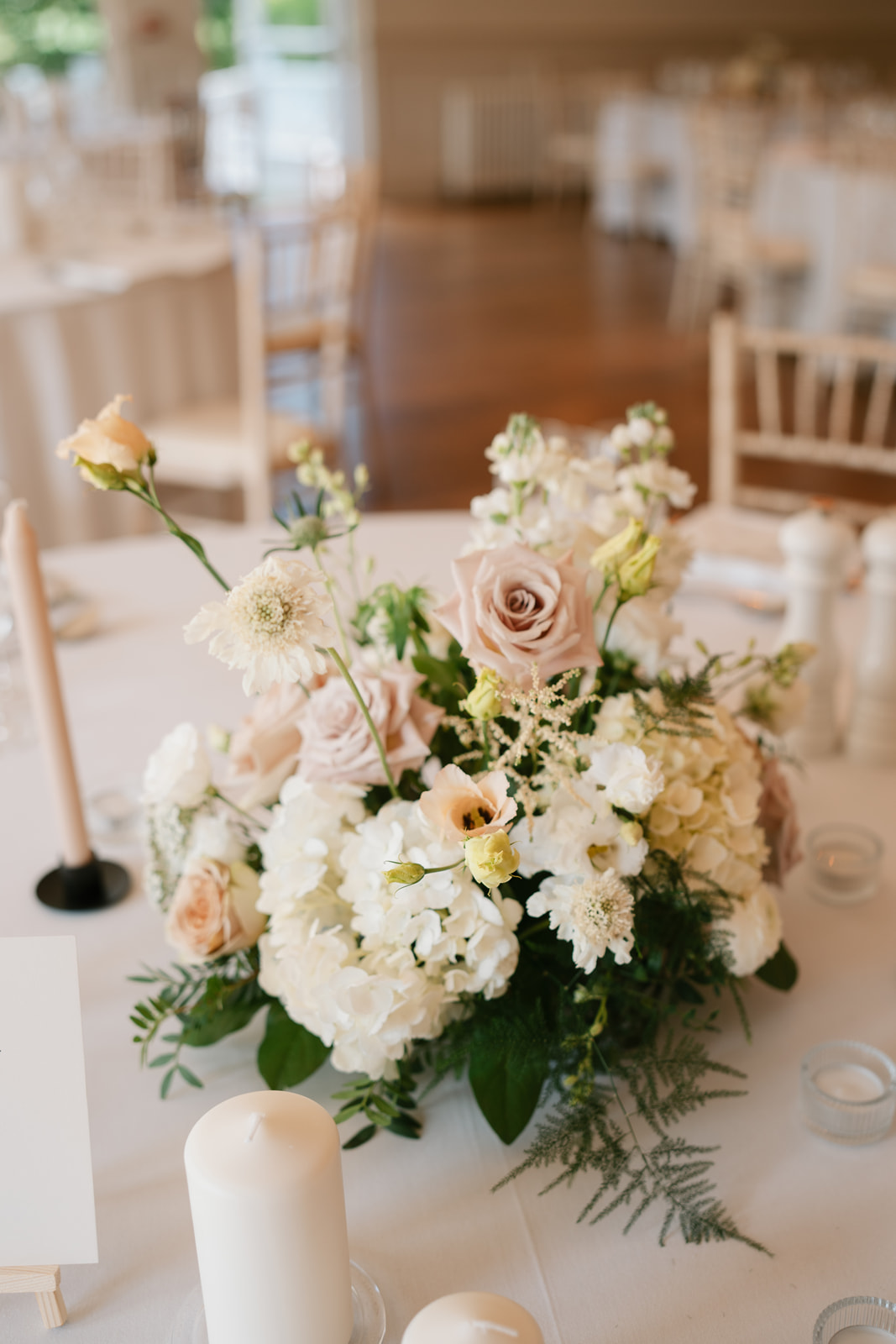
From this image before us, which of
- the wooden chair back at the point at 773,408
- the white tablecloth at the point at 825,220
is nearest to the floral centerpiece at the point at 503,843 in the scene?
the wooden chair back at the point at 773,408

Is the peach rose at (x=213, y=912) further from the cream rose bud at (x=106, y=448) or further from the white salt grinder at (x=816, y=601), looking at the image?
the white salt grinder at (x=816, y=601)

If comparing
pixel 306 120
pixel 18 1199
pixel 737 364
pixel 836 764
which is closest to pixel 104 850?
pixel 18 1199

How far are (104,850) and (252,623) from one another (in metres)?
Result: 0.57

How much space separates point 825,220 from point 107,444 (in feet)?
17.8

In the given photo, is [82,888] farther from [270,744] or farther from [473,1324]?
[473,1324]

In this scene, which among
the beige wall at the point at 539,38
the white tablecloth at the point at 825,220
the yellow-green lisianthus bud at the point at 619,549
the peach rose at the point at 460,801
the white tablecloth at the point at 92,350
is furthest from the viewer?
the beige wall at the point at 539,38

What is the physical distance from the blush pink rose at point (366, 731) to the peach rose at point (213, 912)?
3.8 inches

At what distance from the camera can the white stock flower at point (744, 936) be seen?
0.82 metres

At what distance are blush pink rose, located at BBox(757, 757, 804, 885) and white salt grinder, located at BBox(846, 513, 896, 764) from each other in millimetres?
333

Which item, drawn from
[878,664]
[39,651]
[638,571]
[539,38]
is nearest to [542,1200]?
[638,571]

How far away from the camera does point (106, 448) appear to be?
2.38 ft

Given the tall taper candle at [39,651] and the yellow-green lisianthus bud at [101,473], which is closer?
the yellow-green lisianthus bud at [101,473]

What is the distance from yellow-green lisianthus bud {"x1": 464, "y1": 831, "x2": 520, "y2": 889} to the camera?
0.61 metres

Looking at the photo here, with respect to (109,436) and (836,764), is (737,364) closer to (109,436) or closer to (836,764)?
(836,764)
